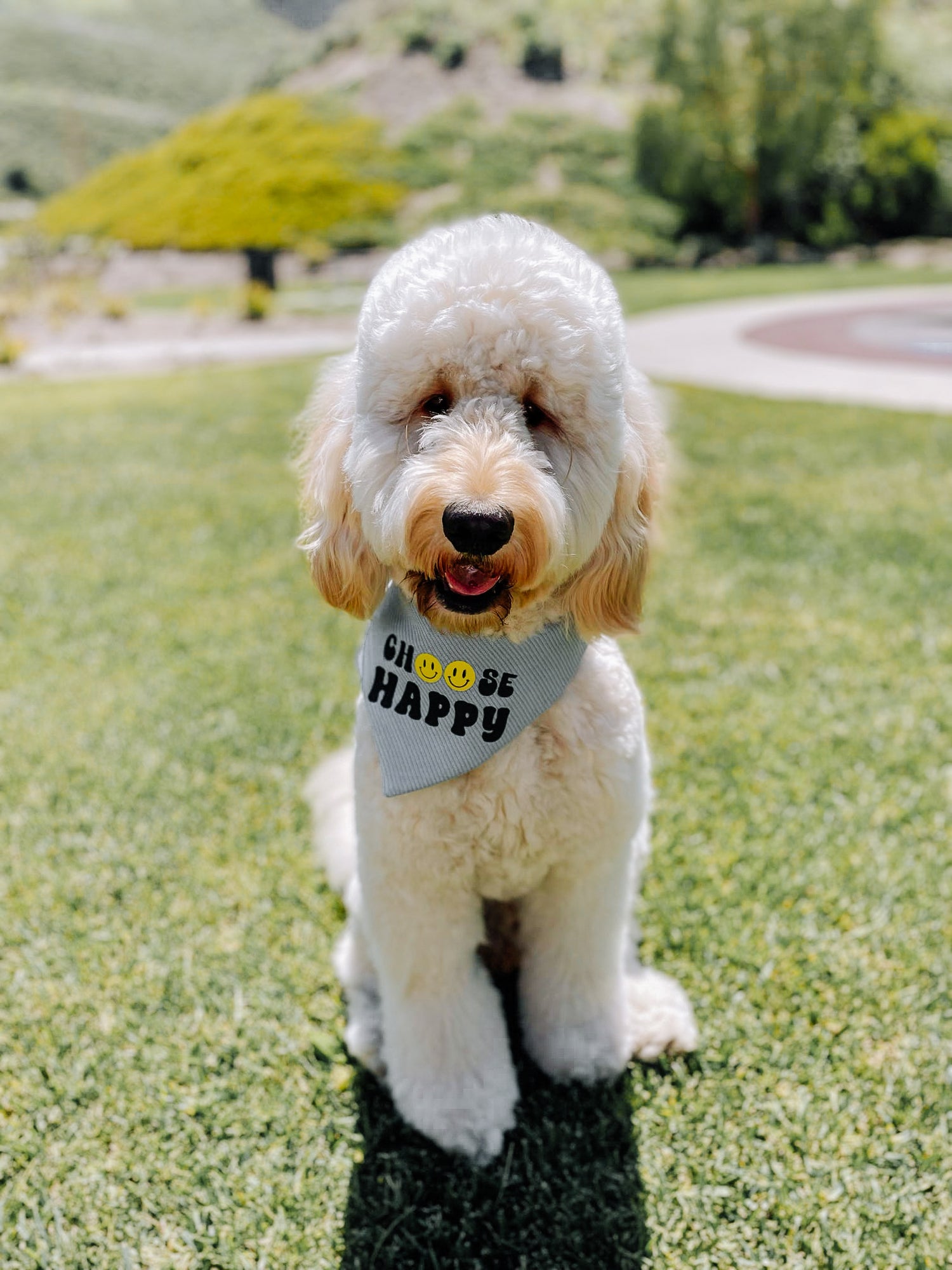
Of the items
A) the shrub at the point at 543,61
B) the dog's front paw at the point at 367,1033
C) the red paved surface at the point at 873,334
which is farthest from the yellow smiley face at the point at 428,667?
the shrub at the point at 543,61

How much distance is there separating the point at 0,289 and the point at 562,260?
57.0 feet

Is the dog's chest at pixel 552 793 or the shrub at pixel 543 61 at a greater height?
the shrub at pixel 543 61

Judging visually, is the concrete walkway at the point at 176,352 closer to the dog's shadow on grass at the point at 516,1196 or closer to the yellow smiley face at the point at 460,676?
the yellow smiley face at the point at 460,676

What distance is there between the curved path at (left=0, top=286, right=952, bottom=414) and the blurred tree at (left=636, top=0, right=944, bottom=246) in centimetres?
754

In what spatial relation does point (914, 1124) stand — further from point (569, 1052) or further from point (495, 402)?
point (495, 402)

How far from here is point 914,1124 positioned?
2.00m

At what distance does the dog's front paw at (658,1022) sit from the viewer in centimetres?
217

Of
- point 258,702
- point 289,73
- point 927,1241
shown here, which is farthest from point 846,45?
point 927,1241

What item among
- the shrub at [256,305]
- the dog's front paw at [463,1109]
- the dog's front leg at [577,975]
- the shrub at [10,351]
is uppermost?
the shrub at [256,305]

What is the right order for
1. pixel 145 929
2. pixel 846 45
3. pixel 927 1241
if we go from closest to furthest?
1. pixel 927 1241
2. pixel 145 929
3. pixel 846 45

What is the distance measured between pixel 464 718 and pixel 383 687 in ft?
0.69

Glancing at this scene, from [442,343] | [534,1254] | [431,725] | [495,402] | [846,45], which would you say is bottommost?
[534,1254]

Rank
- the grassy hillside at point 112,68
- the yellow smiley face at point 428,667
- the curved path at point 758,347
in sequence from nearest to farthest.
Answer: the yellow smiley face at point 428,667, the curved path at point 758,347, the grassy hillside at point 112,68

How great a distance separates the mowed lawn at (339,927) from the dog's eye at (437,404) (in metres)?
0.59
